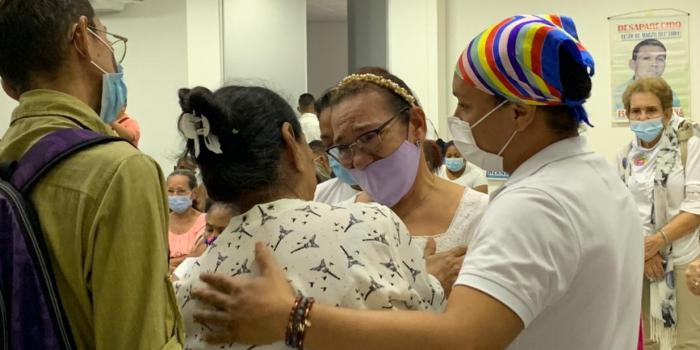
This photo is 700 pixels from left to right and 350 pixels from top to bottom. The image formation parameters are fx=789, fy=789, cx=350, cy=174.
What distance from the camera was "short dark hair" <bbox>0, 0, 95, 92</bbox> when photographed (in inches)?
53.7

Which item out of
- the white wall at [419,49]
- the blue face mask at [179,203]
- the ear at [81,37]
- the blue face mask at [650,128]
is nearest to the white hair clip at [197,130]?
the ear at [81,37]

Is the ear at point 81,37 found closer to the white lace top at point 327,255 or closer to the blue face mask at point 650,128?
the white lace top at point 327,255

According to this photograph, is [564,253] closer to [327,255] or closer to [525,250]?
[525,250]

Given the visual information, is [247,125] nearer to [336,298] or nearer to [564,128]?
[336,298]

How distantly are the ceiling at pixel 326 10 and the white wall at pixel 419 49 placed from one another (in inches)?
131

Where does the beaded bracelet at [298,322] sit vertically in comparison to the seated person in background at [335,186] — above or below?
below

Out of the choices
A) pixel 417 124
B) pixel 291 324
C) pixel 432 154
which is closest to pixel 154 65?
pixel 432 154

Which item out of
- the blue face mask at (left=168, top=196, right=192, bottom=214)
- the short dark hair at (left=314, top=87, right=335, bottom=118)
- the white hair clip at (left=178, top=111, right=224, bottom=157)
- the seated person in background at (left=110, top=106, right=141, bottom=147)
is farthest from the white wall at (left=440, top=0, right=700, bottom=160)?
the white hair clip at (left=178, top=111, right=224, bottom=157)

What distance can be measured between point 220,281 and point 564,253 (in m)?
0.55

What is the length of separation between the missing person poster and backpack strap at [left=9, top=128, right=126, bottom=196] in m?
6.39

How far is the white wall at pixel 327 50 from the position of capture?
12.8 metres

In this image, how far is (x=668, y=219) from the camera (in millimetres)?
3973

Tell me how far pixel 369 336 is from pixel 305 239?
19 cm

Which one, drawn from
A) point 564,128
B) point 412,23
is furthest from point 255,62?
point 564,128
